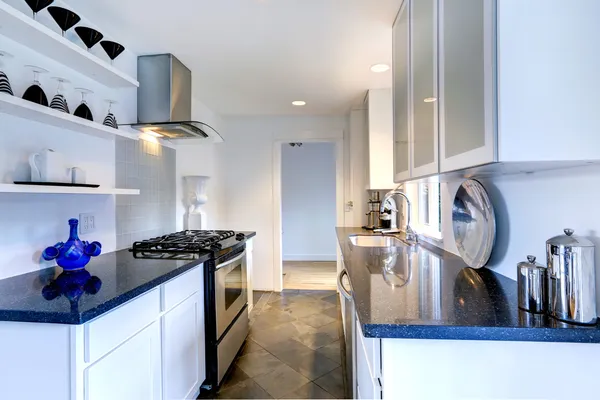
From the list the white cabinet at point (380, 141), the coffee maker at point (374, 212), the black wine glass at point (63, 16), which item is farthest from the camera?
the coffee maker at point (374, 212)

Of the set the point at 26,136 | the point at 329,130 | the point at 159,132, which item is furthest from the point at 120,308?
the point at 329,130

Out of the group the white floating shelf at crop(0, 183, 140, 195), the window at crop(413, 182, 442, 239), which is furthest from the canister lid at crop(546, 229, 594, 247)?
the white floating shelf at crop(0, 183, 140, 195)

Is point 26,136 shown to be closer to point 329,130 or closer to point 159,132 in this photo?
point 159,132

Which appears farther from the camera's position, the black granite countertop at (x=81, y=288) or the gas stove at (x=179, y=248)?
the gas stove at (x=179, y=248)

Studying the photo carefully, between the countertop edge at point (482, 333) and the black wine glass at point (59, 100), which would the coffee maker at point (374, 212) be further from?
the black wine glass at point (59, 100)

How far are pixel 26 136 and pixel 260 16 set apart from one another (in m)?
1.37

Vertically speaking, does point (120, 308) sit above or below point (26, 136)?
below

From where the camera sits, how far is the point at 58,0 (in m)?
1.66

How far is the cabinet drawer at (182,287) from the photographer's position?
160 cm

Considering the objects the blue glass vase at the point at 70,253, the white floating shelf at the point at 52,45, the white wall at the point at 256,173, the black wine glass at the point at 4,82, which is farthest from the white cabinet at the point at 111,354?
the white wall at the point at 256,173

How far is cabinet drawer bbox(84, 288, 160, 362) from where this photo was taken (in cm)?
111

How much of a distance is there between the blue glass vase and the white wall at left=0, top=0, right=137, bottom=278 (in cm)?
11

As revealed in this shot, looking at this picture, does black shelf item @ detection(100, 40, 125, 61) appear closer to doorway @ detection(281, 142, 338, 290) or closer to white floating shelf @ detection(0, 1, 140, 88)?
white floating shelf @ detection(0, 1, 140, 88)

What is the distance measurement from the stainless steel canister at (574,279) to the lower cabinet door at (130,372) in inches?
58.0
